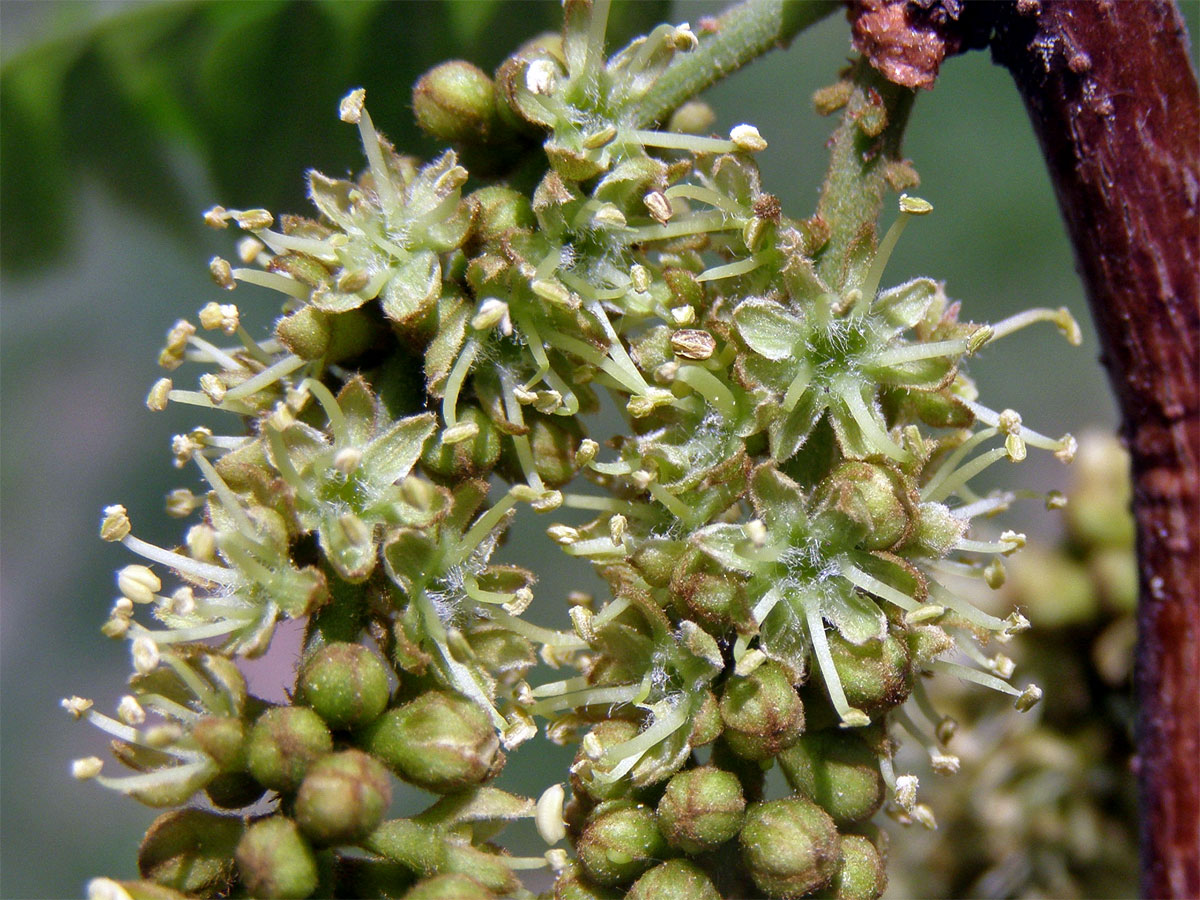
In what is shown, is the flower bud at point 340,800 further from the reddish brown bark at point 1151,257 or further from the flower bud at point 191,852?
the reddish brown bark at point 1151,257

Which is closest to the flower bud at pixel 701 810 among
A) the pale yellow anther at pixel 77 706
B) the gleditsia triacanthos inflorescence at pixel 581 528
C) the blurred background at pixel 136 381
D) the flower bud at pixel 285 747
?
the gleditsia triacanthos inflorescence at pixel 581 528

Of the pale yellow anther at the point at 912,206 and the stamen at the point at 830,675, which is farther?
the pale yellow anther at the point at 912,206

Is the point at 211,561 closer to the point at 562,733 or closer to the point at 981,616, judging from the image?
the point at 562,733

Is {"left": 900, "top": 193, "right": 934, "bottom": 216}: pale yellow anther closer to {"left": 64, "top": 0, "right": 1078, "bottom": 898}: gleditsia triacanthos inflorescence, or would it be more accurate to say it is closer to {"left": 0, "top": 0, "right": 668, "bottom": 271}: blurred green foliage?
{"left": 64, "top": 0, "right": 1078, "bottom": 898}: gleditsia triacanthos inflorescence

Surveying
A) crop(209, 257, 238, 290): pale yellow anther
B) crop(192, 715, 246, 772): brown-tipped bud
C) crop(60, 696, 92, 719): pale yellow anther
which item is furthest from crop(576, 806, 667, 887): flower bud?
crop(209, 257, 238, 290): pale yellow anther

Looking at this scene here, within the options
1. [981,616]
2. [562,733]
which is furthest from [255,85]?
[981,616]

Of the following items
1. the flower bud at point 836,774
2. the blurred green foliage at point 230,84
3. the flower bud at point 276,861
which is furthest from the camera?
the blurred green foliage at point 230,84
